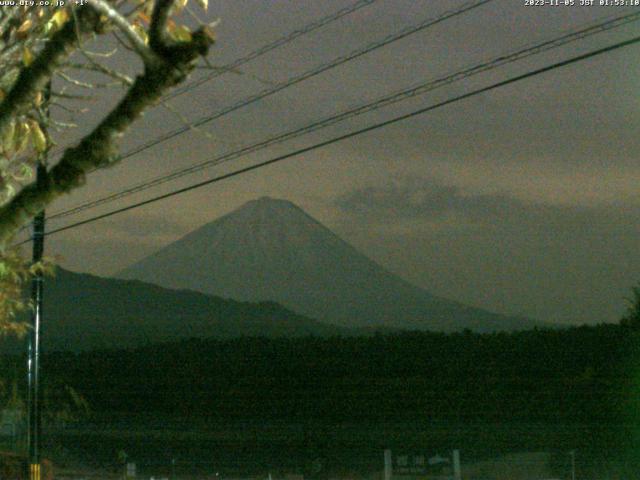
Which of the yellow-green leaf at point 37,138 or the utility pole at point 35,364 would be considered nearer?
the yellow-green leaf at point 37,138

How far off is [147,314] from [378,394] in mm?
94496

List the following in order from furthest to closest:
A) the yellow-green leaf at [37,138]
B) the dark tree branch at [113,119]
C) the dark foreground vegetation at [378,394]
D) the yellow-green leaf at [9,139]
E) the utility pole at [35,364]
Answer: the dark foreground vegetation at [378,394] < the utility pole at [35,364] < the yellow-green leaf at [37,138] < the yellow-green leaf at [9,139] < the dark tree branch at [113,119]

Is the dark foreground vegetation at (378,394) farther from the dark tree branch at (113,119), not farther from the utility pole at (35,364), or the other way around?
the dark tree branch at (113,119)

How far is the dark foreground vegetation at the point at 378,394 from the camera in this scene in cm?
3036

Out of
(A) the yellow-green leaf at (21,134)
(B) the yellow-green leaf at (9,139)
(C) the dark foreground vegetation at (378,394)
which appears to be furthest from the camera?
(C) the dark foreground vegetation at (378,394)

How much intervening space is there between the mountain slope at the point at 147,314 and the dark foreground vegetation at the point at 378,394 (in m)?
52.9

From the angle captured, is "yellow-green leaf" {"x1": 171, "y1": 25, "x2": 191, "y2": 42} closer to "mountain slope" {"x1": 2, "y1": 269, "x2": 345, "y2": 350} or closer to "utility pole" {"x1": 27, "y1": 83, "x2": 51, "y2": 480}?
"utility pole" {"x1": 27, "y1": 83, "x2": 51, "y2": 480}

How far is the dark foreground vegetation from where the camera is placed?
99.6ft

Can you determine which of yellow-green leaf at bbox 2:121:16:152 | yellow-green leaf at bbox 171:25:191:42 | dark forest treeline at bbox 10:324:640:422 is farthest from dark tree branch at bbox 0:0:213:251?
dark forest treeline at bbox 10:324:640:422

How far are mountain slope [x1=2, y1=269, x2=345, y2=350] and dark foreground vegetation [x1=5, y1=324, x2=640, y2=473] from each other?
5288 cm

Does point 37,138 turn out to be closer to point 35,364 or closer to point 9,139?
point 9,139

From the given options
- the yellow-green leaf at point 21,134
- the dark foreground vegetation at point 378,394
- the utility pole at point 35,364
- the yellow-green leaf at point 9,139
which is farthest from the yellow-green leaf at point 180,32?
the dark foreground vegetation at point 378,394

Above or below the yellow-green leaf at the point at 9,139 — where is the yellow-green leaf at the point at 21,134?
above

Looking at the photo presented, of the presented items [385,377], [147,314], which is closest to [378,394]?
[385,377]
